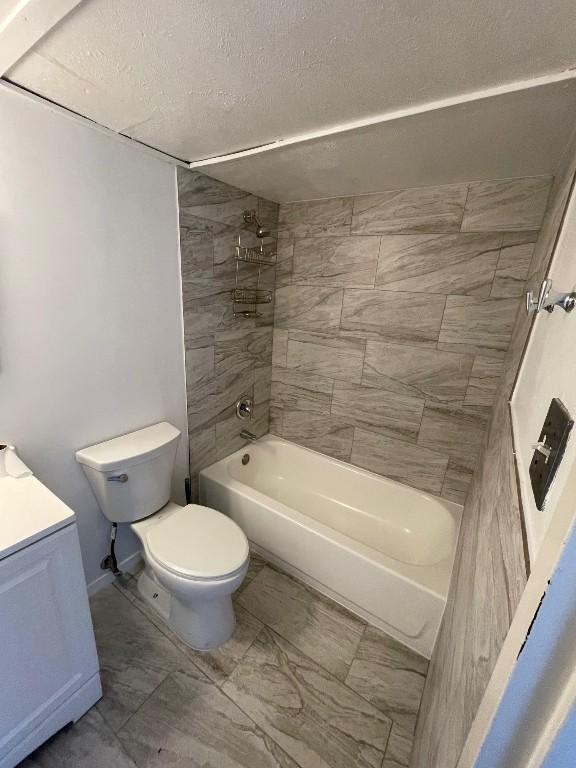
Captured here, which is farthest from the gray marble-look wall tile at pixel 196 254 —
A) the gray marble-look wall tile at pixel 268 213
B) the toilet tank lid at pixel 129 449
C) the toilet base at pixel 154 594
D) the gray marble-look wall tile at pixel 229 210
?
the toilet base at pixel 154 594

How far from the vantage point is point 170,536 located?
1.40m

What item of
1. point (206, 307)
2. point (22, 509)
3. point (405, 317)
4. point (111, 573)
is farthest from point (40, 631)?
point (405, 317)

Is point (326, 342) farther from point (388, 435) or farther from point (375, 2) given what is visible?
point (375, 2)

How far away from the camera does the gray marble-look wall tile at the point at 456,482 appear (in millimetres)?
1836

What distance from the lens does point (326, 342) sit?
215 centimetres

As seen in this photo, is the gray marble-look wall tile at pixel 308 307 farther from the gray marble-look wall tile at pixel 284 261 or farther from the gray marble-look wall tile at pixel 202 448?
the gray marble-look wall tile at pixel 202 448

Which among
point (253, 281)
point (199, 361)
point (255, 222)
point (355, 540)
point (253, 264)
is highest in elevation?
point (255, 222)

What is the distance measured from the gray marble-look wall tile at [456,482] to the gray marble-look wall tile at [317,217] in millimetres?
1545

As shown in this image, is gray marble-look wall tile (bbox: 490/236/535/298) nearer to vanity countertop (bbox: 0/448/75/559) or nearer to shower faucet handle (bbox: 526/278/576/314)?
shower faucet handle (bbox: 526/278/576/314)

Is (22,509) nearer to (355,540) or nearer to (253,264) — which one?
(355,540)

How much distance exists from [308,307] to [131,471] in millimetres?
1454

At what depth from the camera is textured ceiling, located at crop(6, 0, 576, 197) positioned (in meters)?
0.66

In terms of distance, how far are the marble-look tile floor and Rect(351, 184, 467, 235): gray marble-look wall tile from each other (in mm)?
2059

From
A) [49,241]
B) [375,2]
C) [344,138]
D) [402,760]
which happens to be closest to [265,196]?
[344,138]
